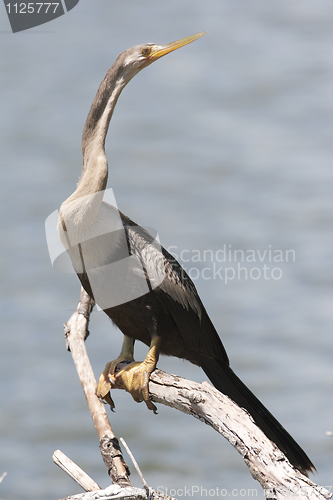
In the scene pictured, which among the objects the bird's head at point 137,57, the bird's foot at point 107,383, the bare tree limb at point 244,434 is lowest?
the bird's foot at point 107,383

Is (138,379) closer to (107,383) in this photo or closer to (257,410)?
(107,383)

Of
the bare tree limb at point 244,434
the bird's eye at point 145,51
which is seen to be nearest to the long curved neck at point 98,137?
the bird's eye at point 145,51

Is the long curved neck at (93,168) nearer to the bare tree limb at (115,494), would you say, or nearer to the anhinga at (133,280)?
the anhinga at (133,280)

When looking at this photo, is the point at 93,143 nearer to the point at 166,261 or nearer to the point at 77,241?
the point at 77,241

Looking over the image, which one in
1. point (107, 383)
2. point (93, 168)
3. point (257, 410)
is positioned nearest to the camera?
point (93, 168)

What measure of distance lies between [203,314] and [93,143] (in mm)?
1397

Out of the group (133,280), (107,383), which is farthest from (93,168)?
(107,383)

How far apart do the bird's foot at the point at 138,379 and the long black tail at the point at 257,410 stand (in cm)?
50

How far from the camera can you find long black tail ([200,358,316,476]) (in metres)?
3.31

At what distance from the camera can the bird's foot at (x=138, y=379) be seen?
3270 mm

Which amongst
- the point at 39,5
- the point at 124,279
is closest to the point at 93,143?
the point at 124,279

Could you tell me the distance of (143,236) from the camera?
3545 millimetres

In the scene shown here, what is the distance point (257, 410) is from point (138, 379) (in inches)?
32.7

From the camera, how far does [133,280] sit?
3338mm
